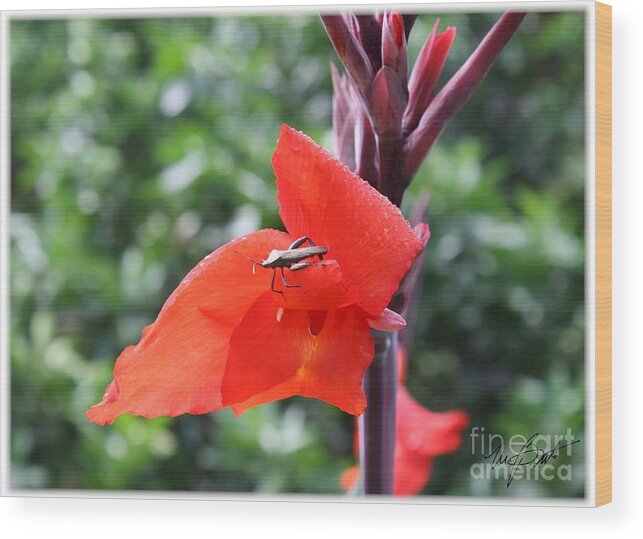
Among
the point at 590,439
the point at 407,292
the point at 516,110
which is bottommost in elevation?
the point at 590,439

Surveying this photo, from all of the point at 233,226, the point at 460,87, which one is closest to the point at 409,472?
the point at 233,226

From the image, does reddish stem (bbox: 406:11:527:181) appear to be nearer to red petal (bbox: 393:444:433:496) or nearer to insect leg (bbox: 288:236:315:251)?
insect leg (bbox: 288:236:315:251)

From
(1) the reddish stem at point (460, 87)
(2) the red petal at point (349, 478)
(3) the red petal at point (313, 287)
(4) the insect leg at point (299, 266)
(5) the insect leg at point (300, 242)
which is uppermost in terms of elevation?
(1) the reddish stem at point (460, 87)

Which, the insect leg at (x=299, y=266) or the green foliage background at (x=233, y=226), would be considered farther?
the green foliage background at (x=233, y=226)

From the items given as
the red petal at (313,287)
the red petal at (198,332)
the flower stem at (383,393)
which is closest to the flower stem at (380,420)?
the flower stem at (383,393)

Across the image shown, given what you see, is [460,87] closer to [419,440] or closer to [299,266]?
[299,266]

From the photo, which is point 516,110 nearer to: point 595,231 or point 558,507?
point 595,231

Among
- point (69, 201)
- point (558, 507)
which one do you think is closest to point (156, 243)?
point (69, 201)

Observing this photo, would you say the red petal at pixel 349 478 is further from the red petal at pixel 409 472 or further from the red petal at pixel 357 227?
the red petal at pixel 357 227
